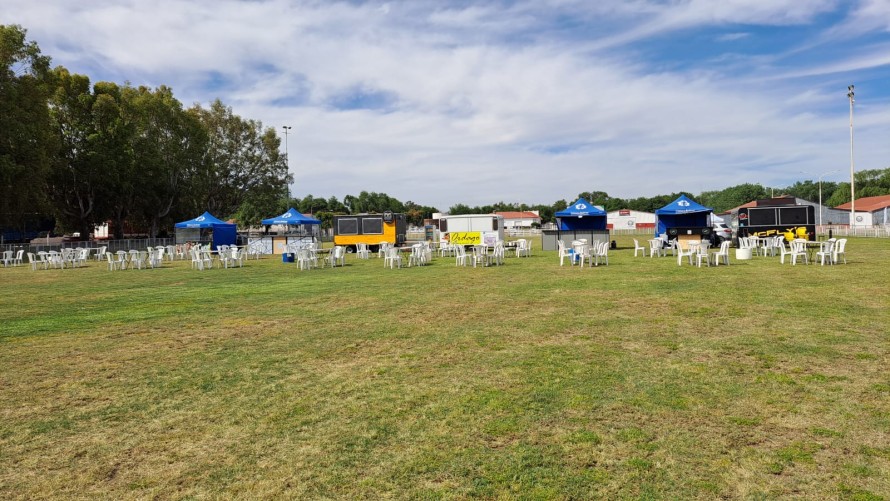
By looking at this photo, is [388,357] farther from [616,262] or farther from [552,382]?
[616,262]

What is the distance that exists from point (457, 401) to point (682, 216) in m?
24.6

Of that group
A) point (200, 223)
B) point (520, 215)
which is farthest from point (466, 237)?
point (520, 215)

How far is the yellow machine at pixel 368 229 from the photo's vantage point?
2675 cm


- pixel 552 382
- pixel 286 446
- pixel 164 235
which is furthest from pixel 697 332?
pixel 164 235

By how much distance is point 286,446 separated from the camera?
3441mm

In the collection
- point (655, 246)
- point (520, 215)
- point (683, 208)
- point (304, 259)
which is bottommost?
point (655, 246)

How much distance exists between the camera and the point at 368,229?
1064 inches

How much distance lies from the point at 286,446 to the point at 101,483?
978 millimetres

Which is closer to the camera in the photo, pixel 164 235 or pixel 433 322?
pixel 433 322

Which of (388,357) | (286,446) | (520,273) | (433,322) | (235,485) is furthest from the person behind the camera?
(520,273)

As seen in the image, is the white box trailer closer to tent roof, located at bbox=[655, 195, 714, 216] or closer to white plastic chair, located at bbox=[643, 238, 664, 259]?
white plastic chair, located at bbox=[643, 238, 664, 259]

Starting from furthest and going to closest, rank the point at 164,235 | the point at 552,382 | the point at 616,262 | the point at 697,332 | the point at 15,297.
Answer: the point at 164,235
the point at 616,262
the point at 15,297
the point at 697,332
the point at 552,382

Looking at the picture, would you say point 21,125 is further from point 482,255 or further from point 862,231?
point 862,231

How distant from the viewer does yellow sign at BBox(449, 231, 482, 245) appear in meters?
24.9
